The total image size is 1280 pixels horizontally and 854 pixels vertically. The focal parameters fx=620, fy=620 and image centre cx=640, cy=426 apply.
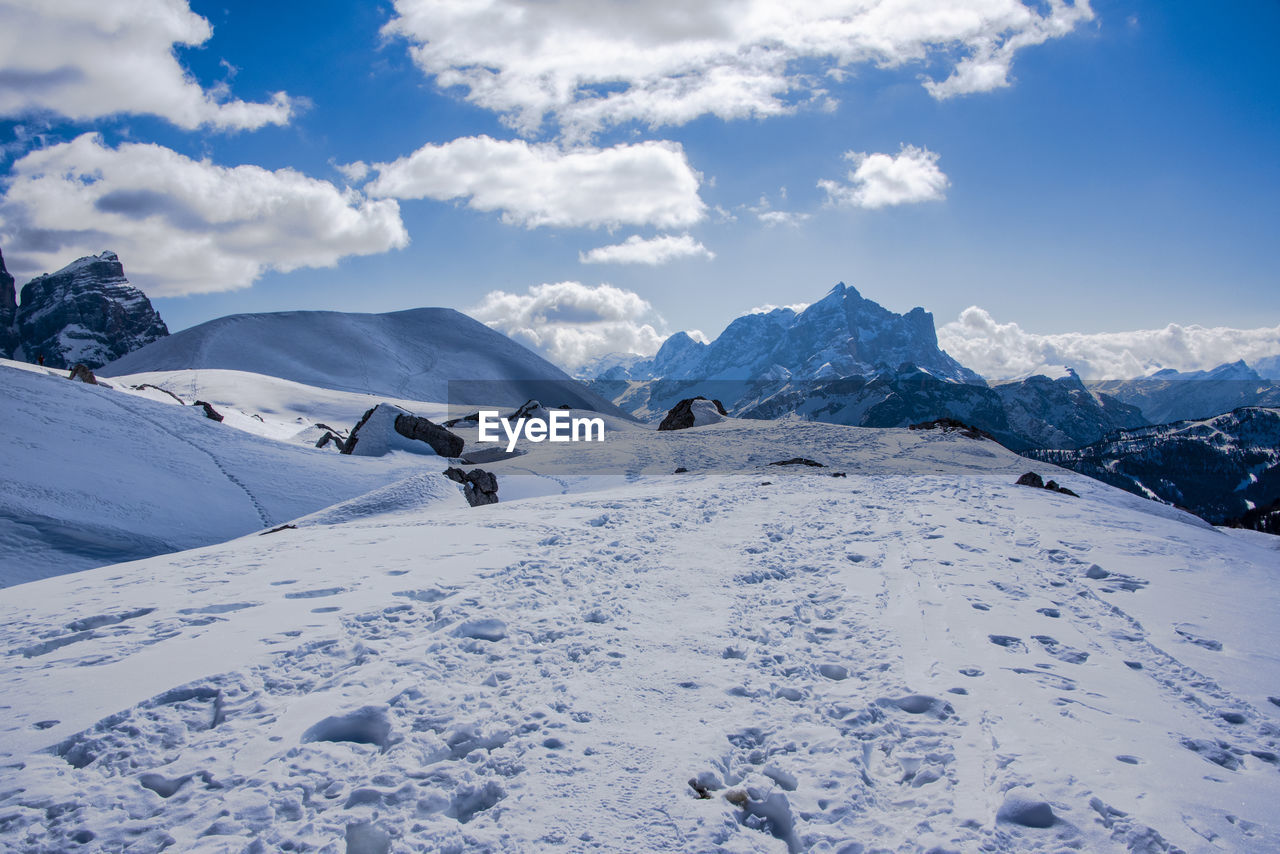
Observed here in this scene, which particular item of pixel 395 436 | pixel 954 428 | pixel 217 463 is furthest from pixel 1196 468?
pixel 217 463

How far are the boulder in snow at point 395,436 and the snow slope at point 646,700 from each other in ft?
39.7

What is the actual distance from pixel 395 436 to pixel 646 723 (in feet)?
62.7

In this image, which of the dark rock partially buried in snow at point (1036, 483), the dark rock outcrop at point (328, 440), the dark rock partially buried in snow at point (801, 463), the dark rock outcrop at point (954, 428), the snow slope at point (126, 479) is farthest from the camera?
the dark rock outcrop at point (328, 440)

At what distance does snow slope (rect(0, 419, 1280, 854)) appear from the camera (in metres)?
3.40

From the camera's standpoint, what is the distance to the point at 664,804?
357cm

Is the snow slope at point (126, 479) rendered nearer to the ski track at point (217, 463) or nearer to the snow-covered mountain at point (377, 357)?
the ski track at point (217, 463)

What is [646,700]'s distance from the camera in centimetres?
470

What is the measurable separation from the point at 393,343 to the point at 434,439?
73.6 m

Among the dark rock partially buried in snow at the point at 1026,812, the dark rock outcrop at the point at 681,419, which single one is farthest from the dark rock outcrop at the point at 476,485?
the dark rock partially buried in snow at the point at 1026,812

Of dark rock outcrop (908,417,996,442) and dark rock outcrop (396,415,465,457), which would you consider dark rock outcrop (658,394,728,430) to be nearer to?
dark rock outcrop (908,417,996,442)

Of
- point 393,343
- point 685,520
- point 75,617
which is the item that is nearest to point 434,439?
point 685,520

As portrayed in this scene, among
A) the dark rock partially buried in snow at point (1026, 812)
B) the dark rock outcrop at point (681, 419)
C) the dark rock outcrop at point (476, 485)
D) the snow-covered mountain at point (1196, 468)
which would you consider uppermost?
the dark rock outcrop at point (681, 419)

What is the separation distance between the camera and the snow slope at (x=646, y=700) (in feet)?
11.2

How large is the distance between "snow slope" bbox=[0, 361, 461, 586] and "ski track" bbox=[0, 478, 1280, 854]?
5085 millimetres
